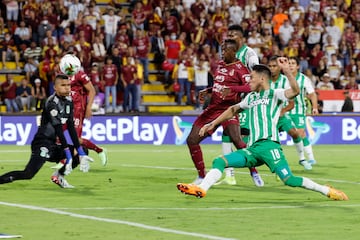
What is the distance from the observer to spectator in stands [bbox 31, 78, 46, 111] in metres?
32.6

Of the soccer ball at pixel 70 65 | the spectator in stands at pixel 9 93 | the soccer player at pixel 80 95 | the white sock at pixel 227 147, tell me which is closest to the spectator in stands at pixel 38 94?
the spectator in stands at pixel 9 93

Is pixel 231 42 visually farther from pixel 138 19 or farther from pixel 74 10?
pixel 138 19

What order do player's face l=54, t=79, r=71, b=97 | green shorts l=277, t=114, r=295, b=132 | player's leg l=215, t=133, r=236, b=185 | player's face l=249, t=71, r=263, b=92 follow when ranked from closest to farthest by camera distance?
1. player's face l=249, t=71, r=263, b=92
2. player's face l=54, t=79, r=71, b=97
3. player's leg l=215, t=133, r=236, b=185
4. green shorts l=277, t=114, r=295, b=132

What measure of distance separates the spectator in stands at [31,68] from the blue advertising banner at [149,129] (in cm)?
400

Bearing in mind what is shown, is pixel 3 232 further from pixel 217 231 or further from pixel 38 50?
pixel 38 50

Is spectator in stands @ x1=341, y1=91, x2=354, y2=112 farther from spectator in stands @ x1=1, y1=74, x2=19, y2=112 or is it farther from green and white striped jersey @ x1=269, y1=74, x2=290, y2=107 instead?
green and white striped jersey @ x1=269, y1=74, x2=290, y2=107

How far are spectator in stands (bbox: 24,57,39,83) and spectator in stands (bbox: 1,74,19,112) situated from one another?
930mm

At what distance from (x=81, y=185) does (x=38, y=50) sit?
18.0 m

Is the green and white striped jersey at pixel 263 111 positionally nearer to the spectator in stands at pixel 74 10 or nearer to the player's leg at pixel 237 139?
the player's leg at pixel 237 139

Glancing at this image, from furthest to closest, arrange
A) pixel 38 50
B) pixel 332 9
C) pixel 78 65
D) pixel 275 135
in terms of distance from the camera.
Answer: pixel 332 9, pixel 38 50, pixel 78 65, pixel 275 135

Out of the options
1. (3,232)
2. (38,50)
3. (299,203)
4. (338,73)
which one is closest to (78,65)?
(299,203)

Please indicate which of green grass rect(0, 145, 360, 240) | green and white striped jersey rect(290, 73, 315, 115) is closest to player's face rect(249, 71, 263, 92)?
green grass rect(0, 145, 360, 240)

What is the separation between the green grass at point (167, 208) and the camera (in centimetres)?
1106

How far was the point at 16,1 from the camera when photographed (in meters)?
35.4
